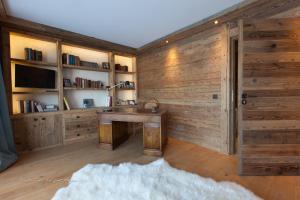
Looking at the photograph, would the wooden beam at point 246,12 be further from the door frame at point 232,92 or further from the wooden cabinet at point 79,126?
the wooden cabinet at point 79,126

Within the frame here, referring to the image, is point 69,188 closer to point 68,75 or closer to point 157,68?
point 68,75

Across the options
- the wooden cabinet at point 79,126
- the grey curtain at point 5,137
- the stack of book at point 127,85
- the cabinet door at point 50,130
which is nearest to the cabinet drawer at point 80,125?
the wooden cabinet at point 79,126

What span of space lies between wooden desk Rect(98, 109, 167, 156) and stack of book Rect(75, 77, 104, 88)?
1.12 meters

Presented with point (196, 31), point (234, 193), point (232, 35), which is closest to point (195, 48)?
point (196, 31)

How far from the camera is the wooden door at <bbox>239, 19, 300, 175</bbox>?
2.06 metres

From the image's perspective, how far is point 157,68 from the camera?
4.33 metres

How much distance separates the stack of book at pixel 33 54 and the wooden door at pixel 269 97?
3582mm

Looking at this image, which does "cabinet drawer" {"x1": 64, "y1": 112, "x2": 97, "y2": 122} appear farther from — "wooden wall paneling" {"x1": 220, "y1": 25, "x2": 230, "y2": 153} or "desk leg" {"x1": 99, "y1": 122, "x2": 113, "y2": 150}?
"wooden wall paneling" {"x1": 220, "y1": 25, "x2": 230, "y2": 153}

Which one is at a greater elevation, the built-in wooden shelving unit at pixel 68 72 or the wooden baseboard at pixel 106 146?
the built-in wooden shelving unit at pixel 68 72

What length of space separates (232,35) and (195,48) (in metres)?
0.76

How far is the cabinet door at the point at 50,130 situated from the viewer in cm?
326

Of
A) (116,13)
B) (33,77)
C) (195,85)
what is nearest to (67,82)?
(33,77)

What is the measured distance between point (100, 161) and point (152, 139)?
3.06 feet

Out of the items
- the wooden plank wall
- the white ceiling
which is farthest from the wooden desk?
the white ceiling
